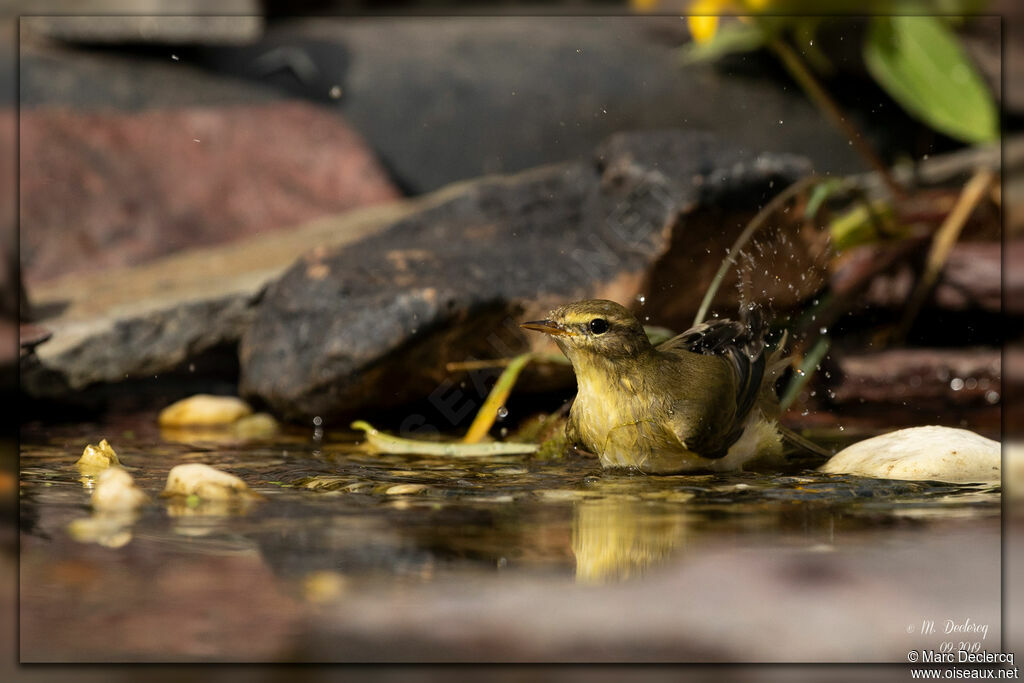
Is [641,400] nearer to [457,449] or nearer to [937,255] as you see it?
[457,449]

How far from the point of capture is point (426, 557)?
5.36 ft

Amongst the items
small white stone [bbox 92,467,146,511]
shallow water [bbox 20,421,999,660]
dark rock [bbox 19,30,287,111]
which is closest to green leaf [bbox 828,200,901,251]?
shallow water [bbox 20,421,999,660]

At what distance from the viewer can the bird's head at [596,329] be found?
2.46 m

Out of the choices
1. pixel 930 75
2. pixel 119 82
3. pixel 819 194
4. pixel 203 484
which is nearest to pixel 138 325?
pixel 203 484

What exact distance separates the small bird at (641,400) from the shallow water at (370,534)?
8cm

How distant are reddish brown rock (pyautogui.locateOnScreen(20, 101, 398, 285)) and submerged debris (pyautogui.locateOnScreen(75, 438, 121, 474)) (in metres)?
2.48

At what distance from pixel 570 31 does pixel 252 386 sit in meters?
3.45

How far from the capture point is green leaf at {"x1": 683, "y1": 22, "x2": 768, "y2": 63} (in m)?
5.33

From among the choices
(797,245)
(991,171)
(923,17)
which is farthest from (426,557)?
(923,17)

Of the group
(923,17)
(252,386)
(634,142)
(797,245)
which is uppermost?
(923,17)

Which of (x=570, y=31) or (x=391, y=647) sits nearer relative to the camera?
(x=391, y=647)

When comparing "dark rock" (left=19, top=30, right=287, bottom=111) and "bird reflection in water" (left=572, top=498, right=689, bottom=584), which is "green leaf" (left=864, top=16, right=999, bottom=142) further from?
"bird reflection in water" (left=572, top=498, right=689, bottom=584)

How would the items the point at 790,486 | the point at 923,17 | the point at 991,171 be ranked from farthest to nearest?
1. the point at 923,17
2. the point at 991,171
3. the point at 790,486

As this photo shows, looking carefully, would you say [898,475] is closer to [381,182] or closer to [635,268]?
[635,268]
